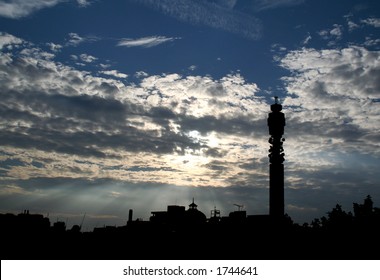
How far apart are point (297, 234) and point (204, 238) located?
8855 millimetres

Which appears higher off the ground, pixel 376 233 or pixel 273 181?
pixel 273 181

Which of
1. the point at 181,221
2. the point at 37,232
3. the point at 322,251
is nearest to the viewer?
the point at 322,251

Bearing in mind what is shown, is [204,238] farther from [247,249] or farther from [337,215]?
[337,215]

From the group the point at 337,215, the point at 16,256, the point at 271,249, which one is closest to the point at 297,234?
the point at 271,249

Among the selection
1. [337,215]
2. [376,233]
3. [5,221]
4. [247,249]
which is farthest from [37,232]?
[337,215]

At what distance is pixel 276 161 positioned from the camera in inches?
1433

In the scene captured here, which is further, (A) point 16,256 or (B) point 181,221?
(B) point 181,221

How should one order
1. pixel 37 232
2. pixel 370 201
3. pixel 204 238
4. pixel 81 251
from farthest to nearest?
pixel 370 201
pixel 37 232
pixel 81 251
pixel 204 238

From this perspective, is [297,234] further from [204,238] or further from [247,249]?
[204,238]

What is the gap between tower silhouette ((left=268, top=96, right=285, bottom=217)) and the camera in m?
35.5

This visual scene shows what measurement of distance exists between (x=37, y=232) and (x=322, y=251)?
1318 inches

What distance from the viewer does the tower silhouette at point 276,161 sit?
1398 inches

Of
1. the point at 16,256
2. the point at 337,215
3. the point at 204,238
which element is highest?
the point at 337,215

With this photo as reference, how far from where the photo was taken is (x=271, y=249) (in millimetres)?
32094
